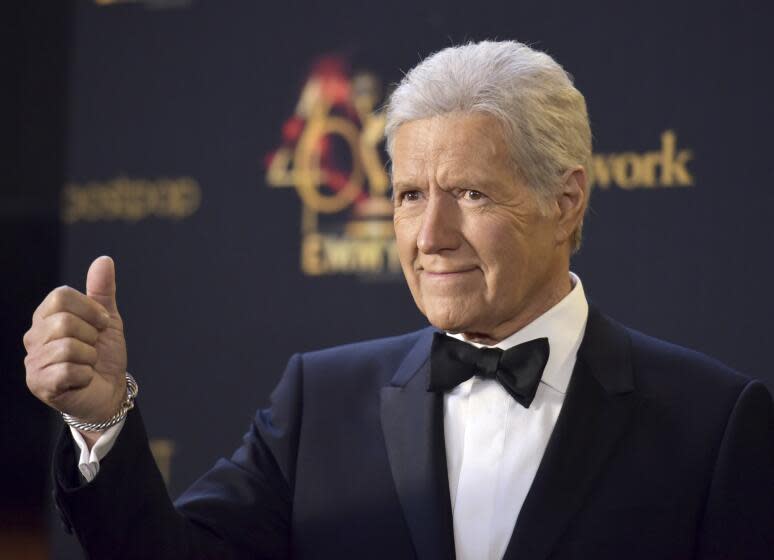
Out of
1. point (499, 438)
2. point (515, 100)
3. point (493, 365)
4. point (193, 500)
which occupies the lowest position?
point (193, 500)

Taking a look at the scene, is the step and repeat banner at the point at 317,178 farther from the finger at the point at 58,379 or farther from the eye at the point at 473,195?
the finger at the point at 58,379

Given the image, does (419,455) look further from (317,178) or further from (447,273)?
(317,178)

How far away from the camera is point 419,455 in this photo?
71.2 inches

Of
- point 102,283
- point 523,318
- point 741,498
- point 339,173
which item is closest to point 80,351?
point 102,283

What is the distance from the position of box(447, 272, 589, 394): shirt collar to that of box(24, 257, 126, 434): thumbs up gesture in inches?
22.3

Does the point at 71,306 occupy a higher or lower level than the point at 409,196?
lower

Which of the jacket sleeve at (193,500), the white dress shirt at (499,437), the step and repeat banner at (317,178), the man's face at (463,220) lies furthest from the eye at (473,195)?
the step and repeat banner at (317,178)

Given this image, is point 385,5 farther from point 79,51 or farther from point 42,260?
point 42,260

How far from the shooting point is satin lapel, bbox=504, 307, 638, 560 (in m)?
1.71

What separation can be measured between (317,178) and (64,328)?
1648 millimetres

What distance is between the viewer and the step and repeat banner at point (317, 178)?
8.80ft

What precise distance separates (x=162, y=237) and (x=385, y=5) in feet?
2.89

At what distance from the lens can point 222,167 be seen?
127 inches

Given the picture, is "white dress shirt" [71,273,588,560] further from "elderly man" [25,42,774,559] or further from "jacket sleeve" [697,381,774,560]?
"jacket sleeve" [697,381,774,560]
